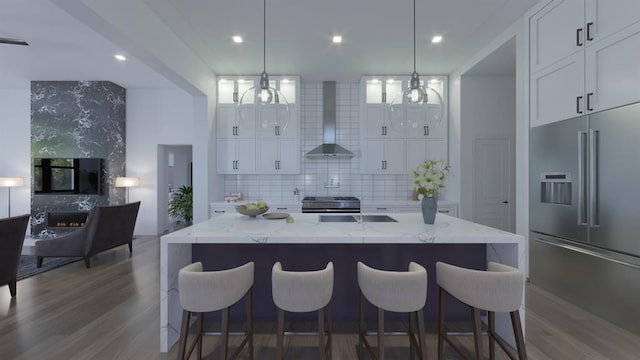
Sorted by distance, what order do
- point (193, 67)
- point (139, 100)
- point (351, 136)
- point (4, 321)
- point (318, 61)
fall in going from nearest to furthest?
point (4, 321) → point (193, 67) → point (318, 61) → point (351, 136) → point (139, 100)

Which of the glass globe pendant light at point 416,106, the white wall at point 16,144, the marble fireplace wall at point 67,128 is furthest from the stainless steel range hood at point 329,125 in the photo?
the white wall at point 16,144

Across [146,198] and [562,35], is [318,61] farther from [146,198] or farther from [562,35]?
[146,198]

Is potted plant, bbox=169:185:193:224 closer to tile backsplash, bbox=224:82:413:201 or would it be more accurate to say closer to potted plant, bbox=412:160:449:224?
tile backsplash, bbox=224:82:413:201

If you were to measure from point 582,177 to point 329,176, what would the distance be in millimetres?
3514

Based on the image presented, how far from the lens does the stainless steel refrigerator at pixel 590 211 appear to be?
2.21 meters

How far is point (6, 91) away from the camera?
6094 mm

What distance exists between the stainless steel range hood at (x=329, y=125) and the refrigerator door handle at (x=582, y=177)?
2.87 meters

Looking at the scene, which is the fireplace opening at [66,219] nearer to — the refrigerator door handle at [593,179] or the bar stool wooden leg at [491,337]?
the bar stool wooden leg at [491,337]

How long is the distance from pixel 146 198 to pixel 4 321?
12.9 ft

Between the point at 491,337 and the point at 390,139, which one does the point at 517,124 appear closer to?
the point at 390,139

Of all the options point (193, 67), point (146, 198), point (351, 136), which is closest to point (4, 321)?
point (193, 67)

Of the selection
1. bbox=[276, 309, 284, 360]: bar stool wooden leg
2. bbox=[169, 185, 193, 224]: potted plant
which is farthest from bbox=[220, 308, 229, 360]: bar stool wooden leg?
bbox=[169, 185, 193, 224]: potted plant

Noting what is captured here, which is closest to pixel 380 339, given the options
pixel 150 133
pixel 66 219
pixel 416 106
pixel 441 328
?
pixel 441 328

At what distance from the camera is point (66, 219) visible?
5773mm
